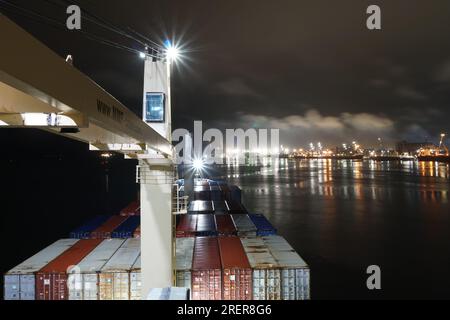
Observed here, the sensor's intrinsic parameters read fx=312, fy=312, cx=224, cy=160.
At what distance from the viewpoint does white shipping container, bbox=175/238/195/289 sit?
1469 cm

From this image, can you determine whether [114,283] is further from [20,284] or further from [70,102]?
[70,102]

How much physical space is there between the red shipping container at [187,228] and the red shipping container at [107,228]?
5.03 metres

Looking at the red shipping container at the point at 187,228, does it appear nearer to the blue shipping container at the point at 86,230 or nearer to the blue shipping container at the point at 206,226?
the blue shipping container at the point at 206,226

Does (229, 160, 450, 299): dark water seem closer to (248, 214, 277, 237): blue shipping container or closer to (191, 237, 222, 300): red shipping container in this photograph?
(248, 214, 277, 237): blue shipping container

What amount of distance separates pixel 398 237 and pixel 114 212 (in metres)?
46.1

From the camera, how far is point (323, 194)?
2635 inches

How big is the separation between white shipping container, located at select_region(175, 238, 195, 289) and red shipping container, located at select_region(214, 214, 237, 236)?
263cm

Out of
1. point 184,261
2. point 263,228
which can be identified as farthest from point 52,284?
point 263,228

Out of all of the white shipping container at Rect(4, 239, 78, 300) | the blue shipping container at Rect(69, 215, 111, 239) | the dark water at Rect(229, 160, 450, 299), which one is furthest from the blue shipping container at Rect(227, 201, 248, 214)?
the white shipping container at Rect(4, 239, 78, 300)

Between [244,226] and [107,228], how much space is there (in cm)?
1061

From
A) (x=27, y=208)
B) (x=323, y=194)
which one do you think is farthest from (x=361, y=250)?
(x=27, y=208)

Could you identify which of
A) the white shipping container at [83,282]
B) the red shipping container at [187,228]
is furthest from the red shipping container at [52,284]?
the red shipping container at [187,228]
